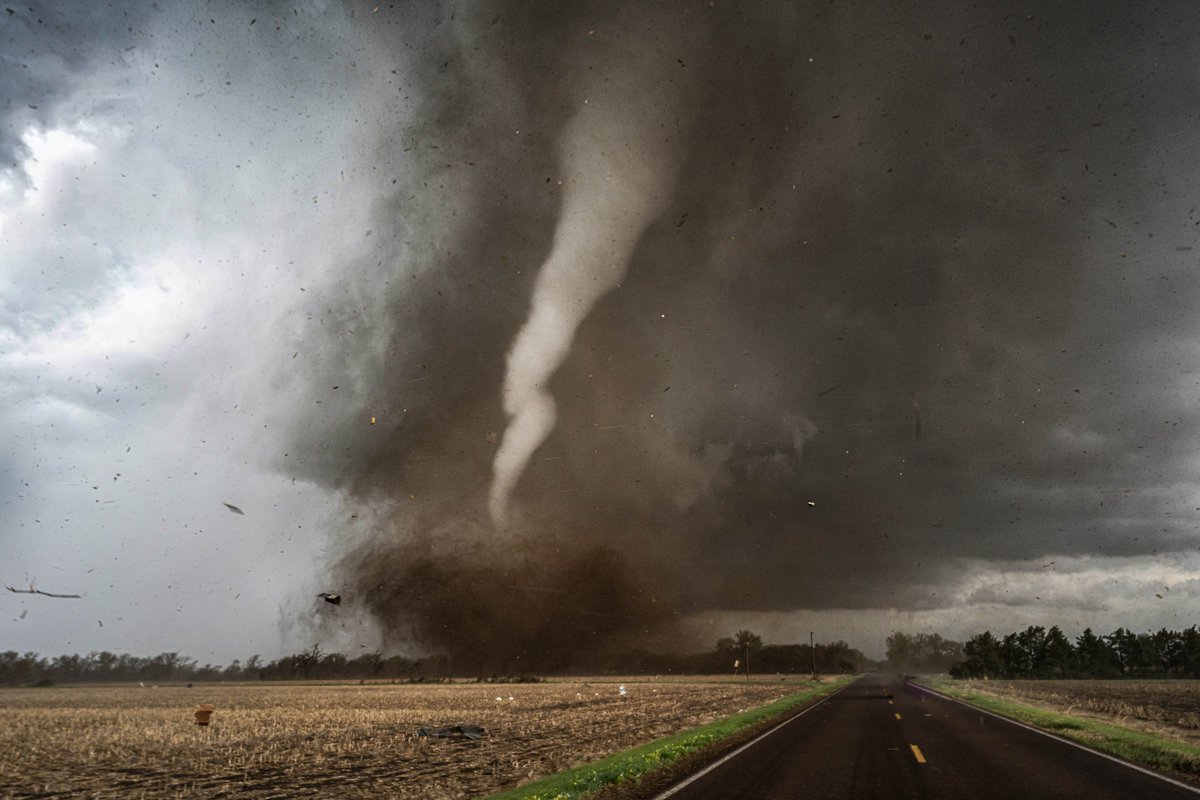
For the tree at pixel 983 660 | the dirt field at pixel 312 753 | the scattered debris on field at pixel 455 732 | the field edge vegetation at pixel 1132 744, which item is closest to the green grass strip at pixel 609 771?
the dirt field at pixel 312 753

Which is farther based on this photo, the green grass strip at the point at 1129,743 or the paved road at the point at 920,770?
the green grass strip at the point at 1129,743

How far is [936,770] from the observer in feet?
42.9

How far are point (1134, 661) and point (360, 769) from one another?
194281mm

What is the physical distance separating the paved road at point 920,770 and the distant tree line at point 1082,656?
149225 mm

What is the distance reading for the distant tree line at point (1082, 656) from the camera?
14150 centimetres

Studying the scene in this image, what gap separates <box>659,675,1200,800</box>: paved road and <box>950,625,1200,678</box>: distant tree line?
490ft

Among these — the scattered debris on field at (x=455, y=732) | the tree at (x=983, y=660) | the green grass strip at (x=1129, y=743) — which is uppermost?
the green grass strip at (x=1129, y=743)

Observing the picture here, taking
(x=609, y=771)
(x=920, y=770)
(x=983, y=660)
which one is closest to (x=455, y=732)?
(x=609, y=771)

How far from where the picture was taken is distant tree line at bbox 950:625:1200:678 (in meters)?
142

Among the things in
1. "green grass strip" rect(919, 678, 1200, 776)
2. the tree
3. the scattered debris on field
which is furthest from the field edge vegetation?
the tree

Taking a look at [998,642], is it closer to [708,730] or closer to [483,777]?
[708,730]

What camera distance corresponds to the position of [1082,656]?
147375 mm

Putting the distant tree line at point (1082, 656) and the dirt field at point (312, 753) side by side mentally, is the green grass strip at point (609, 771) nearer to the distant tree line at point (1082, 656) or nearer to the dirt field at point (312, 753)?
the dirt field at point (312, 753)

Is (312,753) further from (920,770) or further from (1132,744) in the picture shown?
(1132,744)
